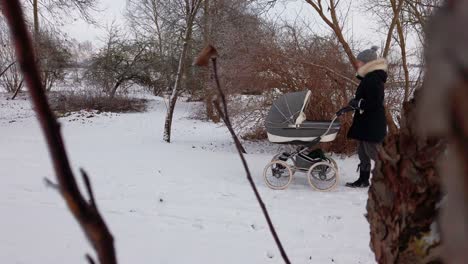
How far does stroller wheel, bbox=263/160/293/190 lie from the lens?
4.96 meters

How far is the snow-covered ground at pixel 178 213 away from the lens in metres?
3.06

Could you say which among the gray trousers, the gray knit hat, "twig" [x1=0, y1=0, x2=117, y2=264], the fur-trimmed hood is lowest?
the gray trousers

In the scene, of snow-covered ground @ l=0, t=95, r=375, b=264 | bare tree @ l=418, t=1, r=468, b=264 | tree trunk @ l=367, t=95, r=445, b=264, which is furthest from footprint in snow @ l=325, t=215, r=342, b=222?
bare tree @ l=418, t=1, r=468, b=264

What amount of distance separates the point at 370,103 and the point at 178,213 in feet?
8.75

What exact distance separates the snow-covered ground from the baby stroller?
0.22 metres

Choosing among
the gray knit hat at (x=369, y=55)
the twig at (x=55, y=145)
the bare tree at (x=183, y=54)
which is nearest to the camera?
the twig at (x=55, y=145)

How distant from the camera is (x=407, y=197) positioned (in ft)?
2.77

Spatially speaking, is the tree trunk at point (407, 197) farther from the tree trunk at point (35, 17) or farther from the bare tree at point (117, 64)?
the bare tree at point (117, 64)

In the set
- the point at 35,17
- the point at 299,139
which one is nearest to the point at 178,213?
the point at 299,139

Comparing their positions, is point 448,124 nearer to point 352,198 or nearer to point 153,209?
point 153,209

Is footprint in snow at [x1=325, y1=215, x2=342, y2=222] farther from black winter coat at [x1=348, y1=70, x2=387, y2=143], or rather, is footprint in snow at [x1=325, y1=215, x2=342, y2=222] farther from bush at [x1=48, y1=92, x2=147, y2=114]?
bush at [x1=48, y1=92, x2=147, y2=114]

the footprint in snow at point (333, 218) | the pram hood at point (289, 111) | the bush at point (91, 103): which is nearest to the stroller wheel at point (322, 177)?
the pram hood at point (289, 111)

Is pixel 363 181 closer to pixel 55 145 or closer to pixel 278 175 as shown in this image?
pixel 278 175

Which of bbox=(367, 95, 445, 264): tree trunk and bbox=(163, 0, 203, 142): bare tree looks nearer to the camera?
bbox=(367, 95, 445, 264): tree trunk
